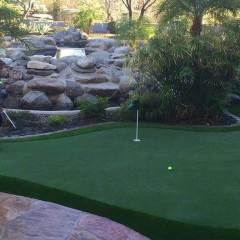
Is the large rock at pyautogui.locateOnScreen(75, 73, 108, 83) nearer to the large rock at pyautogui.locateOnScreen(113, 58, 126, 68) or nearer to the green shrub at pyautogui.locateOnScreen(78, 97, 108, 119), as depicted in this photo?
the large rock at pyautogui.locateOnScreen(113, 58, 126, 68)

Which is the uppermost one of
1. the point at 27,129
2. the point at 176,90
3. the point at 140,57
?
the point at 140,57

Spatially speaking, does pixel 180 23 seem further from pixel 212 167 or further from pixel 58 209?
pixel 58 209

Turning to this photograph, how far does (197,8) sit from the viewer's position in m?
9.98

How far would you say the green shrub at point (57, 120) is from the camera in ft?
28.4

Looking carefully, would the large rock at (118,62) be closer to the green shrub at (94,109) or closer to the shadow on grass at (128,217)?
the green shrub at (94,109)

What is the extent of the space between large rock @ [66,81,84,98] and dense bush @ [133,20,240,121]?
2022 mm

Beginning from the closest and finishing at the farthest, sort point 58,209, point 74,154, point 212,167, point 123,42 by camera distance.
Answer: point 58,209 < point 212,167 < point 74,154 < point 123,42

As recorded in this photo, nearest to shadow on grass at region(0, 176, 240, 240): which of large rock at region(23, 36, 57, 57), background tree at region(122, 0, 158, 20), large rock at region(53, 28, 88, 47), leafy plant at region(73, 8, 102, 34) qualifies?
large rock at region(23, 36, 57, 57)

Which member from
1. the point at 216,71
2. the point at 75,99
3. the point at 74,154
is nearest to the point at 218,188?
the point at 74,154

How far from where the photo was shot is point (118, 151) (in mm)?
6523

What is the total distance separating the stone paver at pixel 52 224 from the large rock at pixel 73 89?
604 centimetres

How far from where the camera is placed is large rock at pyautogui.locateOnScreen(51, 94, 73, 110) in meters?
10.1

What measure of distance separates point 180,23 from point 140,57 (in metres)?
1.02

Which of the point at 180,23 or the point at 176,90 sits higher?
the point at 180,23
